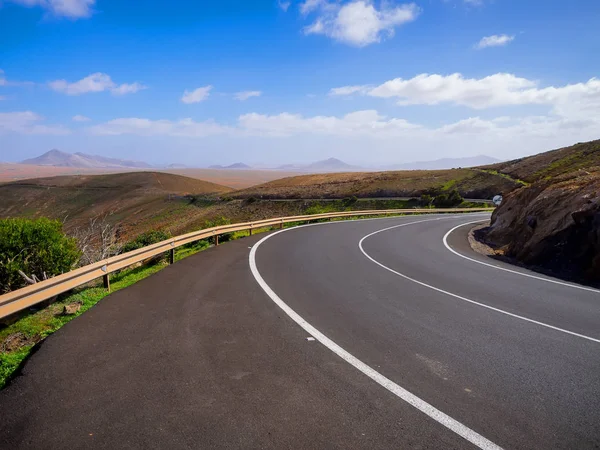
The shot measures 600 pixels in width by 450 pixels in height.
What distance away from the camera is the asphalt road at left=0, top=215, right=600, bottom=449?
331 cm

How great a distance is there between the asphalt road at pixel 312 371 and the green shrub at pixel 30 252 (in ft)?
11.0

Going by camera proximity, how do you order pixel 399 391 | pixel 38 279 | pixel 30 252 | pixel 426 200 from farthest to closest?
pixel 426 200, pixel 30 252, pixel 38 279, pixel 399 391

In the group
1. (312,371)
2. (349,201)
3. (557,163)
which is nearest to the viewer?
(312,371)

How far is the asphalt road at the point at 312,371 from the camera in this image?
3309 mm

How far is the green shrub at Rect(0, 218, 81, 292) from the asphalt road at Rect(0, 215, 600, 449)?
3343 mm

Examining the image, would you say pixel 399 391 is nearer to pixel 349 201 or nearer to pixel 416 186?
pixel 349 201

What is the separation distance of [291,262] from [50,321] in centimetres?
650

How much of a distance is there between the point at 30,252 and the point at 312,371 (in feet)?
29.3

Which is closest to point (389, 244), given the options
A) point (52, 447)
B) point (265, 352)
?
point (265, 352)

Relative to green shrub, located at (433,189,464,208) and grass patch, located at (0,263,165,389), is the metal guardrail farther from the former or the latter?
green shrub, located at (433,189,464,208)

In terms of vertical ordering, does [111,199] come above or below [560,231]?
below

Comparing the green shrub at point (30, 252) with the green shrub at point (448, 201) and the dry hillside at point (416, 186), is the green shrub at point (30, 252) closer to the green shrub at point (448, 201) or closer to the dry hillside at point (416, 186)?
the green shrub at point (448, 201)

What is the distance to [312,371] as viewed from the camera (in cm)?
443

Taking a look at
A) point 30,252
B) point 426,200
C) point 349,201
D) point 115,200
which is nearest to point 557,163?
point 426,200
